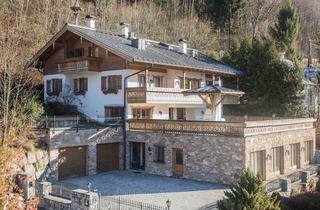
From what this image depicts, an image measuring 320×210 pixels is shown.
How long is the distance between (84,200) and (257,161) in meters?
10.8

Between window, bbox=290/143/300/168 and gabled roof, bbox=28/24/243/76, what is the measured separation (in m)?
9.70

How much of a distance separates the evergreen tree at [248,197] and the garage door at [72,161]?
12.0m

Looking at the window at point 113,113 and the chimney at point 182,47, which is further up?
the chimney at point 182,47

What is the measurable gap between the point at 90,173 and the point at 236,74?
17.5 m

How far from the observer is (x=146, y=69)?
27.1 m

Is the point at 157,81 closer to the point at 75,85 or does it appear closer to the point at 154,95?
the point at 154,95

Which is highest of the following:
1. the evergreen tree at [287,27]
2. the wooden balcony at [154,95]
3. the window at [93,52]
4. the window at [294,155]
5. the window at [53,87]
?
the evergreen tree at [287,27]

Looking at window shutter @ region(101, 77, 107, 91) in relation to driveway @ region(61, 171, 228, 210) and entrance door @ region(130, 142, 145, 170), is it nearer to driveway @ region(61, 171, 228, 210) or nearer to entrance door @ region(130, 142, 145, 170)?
entrance door @ region(130, 142, 145, 170)

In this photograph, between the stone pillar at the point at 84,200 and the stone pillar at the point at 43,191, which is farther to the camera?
the stone pillar at the point at 43,191

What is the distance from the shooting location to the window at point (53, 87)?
3136cm

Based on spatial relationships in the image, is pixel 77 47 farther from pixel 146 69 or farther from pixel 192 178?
pixel 192 178

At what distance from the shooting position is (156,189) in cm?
2005

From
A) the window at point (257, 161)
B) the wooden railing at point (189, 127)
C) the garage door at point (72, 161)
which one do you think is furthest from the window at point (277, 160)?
the garage door at point (72, 161)

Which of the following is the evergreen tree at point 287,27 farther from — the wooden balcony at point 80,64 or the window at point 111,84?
the wooden balcony at point 80,64
